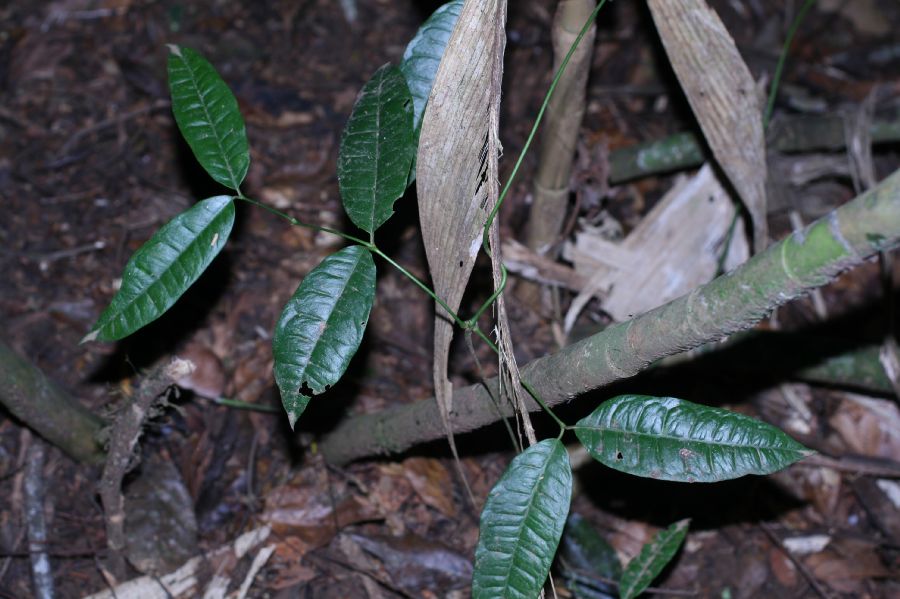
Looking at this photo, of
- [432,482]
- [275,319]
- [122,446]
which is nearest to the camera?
[122,446]

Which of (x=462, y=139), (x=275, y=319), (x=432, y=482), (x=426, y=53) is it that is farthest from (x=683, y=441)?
(x=275, y=319)

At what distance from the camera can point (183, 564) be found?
1.78m

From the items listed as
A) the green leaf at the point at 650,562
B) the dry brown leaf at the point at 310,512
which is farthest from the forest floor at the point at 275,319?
the green leaf at the point at 650,562

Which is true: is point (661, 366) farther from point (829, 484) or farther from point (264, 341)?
point (264, 341)

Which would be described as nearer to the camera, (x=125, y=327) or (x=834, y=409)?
(x=125, y=327)

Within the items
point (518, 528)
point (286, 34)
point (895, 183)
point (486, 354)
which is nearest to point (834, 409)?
point (486, 354)

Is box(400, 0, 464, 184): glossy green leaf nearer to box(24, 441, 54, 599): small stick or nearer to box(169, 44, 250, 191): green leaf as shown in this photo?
box(169, 44, 250, 191): green leaf

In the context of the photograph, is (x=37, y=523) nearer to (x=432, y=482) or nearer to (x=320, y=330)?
(x=432, y=482)

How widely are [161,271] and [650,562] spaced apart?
1094 mm

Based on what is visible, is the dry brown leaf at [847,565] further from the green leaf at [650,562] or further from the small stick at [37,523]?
the small stick at [37,523]

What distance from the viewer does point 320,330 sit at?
1175 millimetres

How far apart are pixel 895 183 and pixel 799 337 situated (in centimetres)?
143

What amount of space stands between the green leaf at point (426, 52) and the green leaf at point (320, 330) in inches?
13.2

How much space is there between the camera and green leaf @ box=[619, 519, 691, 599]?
156 cm
